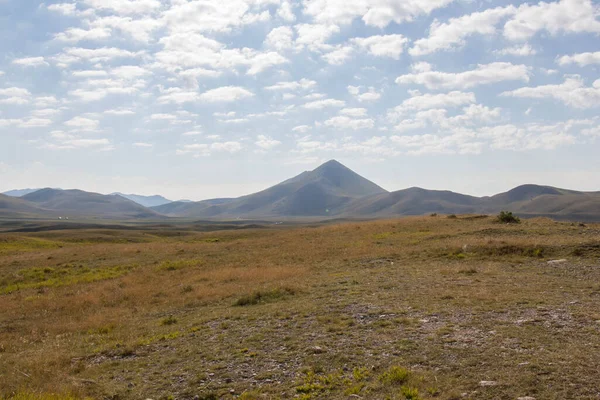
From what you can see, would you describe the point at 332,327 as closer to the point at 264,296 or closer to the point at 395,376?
the point at 395,376

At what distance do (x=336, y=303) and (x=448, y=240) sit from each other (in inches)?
811

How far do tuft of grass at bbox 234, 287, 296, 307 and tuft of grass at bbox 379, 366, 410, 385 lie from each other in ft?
39.1

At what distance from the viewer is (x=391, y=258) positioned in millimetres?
32562

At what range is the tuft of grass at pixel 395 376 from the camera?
1070 centimetres

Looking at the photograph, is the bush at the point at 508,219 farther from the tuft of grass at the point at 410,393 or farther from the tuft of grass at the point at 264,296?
the tuft of grass at the point at 410,393

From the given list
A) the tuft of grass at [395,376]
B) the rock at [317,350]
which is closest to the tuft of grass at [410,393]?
the tuft of grass at [395,376]

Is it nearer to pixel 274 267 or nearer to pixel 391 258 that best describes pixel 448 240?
pixel 391 258

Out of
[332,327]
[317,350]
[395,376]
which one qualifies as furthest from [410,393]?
[332,327]

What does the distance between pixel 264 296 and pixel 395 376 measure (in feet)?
42.9

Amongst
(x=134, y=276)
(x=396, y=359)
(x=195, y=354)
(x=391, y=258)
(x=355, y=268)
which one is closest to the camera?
(x=396, y=359)

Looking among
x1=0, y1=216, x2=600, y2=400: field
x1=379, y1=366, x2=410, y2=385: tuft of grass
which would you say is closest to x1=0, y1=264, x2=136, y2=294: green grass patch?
x1=0, y1=216, x2=600, y2=400: field

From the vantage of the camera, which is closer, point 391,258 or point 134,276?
point 391,258

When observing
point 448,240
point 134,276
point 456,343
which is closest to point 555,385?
point 456,343

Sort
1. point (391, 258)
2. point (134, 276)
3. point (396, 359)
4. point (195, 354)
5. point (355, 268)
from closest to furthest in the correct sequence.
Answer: point (396, 359)
point (195, 354)
point (355, 268)
point (391, 258)
point (134, 276)
